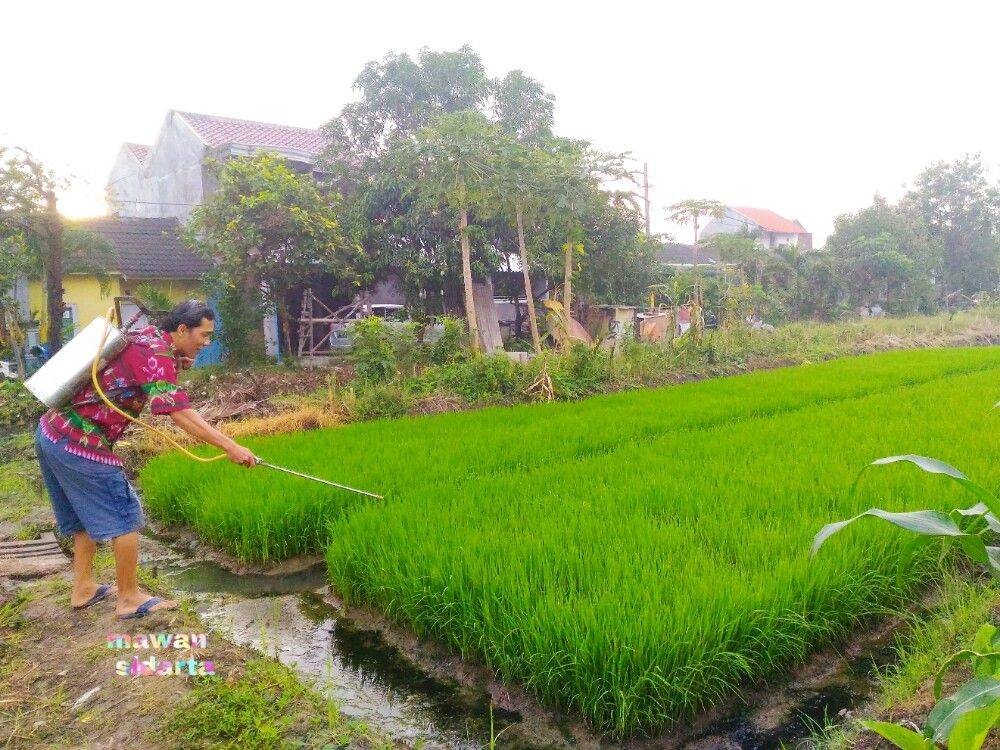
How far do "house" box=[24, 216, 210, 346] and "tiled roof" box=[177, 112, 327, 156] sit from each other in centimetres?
191

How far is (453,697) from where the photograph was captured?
92.2 inches

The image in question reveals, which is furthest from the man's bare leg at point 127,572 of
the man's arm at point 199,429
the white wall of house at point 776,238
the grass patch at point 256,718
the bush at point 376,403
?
the white wall of house at point 776,238

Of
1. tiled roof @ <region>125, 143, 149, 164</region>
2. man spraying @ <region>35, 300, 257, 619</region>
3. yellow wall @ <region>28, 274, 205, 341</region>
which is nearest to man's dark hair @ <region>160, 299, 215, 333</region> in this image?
man spraying @ <region>35, 300, 257, 619</region>

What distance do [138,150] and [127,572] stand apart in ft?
55.2

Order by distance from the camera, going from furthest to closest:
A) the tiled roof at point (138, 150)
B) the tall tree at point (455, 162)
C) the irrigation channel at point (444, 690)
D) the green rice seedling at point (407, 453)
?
the tiled roof at point (138, 150)
the tall tree at point (455, 162)
the green rice seedling at point (407, 453)
the irrigation channel at point (444, 690)

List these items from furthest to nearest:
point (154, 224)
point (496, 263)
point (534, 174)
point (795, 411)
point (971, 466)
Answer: point (154, 224), point (496, 263), point (534, 174), point (795, 411), point (971, 466)

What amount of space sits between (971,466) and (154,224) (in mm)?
13248

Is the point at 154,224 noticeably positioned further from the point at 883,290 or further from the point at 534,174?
the point at 883,290

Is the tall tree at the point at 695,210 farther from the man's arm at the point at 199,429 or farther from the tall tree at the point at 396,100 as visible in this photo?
the man's arm at the point at 199,429

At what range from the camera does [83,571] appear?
2783 millimetres

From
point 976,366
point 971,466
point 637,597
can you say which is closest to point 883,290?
point 976,366

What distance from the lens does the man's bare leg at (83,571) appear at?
9.04ft

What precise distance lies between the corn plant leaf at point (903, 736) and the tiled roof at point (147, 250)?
1193 cm

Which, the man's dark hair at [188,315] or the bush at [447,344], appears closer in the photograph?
the man's dark hair at [188,315]
